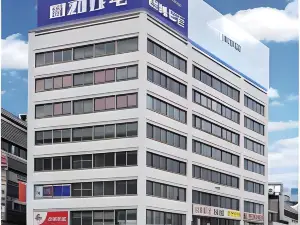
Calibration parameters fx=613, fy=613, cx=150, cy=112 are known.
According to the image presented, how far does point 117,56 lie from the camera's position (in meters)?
56.6

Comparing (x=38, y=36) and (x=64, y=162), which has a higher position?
(x=38, y=36)

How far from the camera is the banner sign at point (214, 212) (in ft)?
211

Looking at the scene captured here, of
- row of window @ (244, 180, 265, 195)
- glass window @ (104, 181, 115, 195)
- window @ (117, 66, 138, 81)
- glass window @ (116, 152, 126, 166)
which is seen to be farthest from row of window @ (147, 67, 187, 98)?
row of window @ (244, 180, 265, 195)

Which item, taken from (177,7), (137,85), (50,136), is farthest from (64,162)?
(177,7)

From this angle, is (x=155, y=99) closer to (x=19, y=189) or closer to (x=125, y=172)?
(x=125, y=172)

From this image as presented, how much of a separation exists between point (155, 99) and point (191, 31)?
11.5 m

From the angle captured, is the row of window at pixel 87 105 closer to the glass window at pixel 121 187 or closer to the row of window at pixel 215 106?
the glass window at pixel 121 187

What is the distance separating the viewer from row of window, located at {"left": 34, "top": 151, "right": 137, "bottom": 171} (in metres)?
55.2

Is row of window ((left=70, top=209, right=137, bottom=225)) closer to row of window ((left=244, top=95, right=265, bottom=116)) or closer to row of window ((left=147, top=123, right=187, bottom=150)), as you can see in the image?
row of window ((left=147, top=123, right=187, bottom=150))

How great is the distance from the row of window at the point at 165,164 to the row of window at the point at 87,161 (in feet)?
6.01

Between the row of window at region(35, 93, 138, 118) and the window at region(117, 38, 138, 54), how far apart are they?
4166 mm

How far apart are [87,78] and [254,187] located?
3437 centimetres

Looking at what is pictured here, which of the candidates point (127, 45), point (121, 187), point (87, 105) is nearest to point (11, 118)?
point (87, 105)

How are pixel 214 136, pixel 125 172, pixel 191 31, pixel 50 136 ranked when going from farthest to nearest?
1. pixel 214 136
2. pixel 191 31
3. pixel 50 136
4. pixel 125 172
